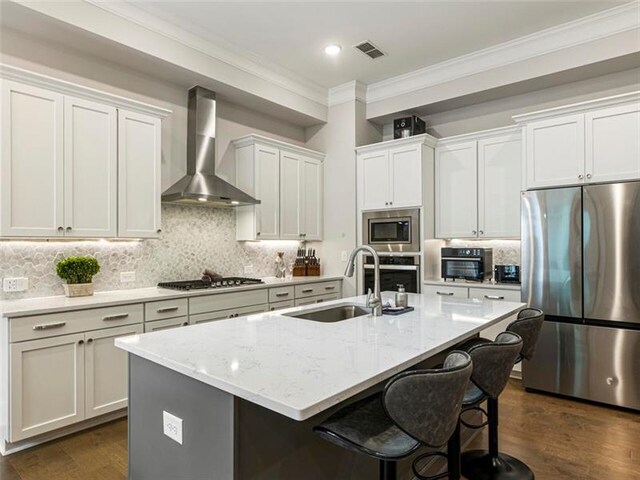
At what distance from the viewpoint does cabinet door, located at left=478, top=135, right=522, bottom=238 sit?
4121 mm

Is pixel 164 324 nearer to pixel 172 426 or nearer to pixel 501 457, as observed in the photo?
pixel 172 426

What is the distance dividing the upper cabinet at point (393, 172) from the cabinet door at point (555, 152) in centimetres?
110

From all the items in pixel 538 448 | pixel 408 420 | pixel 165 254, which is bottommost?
pixel 538 448

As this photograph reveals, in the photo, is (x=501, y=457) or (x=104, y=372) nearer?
(x=501, y=457)

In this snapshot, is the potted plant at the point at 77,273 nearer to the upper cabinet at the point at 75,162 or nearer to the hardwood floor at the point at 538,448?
the upper cabinet at the point at 75,162

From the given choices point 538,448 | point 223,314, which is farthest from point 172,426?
point 538,448

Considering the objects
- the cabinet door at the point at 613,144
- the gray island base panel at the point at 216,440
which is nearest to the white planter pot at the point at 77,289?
the gray island base panel at the point at 216,440

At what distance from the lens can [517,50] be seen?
402cm

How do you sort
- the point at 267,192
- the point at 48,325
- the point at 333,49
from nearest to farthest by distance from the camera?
the point at 48,325, the point at 333,49, the point at 267,192

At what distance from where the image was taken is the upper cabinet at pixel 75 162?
8.95 ft

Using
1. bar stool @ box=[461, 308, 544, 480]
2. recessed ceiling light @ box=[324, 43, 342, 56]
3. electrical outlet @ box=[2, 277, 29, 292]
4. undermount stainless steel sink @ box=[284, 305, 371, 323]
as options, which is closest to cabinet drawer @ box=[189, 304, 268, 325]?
electrical outlet @ box=[2, 277, 29, 292]

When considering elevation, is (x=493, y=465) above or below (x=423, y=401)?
below

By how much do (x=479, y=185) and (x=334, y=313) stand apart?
2.56m

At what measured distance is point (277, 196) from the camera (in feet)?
15.5
